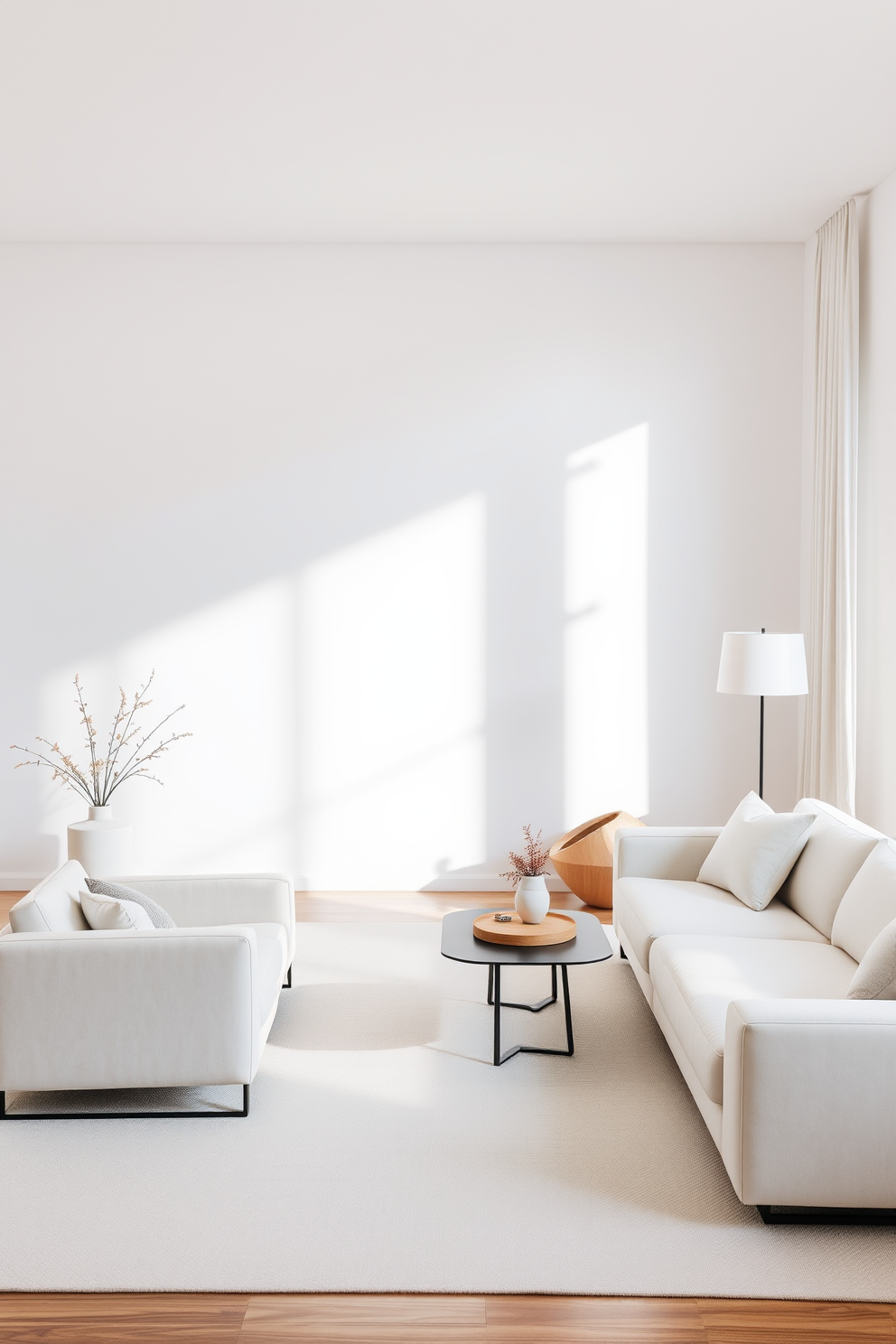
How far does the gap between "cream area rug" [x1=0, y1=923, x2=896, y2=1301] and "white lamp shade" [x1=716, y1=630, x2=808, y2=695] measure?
169 centimetres

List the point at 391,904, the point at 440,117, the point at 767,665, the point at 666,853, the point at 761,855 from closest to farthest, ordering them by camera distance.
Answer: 1. the point at 761,855
2. the point at 440,117
3. the point at 666,853
4. the point at 767,665
5. the point at 391,904

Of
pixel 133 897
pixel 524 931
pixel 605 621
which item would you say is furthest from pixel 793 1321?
pixel 605 621

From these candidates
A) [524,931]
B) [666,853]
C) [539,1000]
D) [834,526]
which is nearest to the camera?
[524,931]

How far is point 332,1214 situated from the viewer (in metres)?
2.71

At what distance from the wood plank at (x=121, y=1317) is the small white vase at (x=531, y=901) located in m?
1.68

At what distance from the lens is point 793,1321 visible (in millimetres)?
2314

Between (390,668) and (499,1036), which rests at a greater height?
(390,668)

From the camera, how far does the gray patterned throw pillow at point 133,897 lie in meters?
3.58

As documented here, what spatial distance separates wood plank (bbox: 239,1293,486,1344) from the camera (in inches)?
88.9

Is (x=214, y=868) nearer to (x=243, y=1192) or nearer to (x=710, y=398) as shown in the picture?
(x=243, y=1192)

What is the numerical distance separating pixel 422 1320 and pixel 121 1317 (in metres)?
0.64

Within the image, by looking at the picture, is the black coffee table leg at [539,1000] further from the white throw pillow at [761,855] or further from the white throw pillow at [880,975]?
the white throw pillow at [880,975]

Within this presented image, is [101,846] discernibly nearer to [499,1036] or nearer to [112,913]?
[112,913]

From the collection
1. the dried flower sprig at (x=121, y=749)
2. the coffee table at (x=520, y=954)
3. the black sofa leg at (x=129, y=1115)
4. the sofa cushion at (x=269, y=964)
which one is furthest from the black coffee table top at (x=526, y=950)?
the dried flower sprig at (x=121, y=749)
